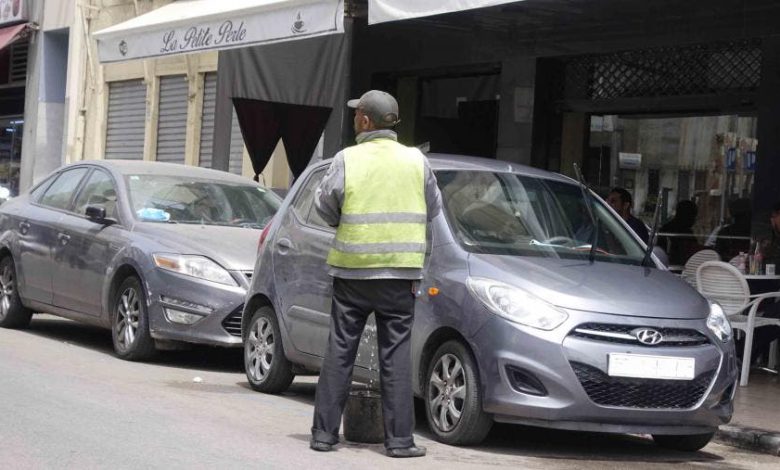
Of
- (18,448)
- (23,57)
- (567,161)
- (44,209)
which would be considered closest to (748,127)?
(567,161)

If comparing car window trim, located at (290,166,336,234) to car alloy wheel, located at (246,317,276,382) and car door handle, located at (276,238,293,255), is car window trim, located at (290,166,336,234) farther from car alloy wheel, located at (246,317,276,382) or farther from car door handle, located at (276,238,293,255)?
car alloy wheel, located at (246,317,276,382)

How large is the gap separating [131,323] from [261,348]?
1680mm

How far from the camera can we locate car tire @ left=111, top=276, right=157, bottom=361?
10.5 m

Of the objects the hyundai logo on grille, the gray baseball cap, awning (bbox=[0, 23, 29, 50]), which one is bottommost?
the hyundai logo on grille

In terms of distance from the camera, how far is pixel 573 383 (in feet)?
23.8

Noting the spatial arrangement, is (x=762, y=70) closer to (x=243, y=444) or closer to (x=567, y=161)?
(x=567, y=161)

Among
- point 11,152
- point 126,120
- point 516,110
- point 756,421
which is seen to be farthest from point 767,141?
point 11,152

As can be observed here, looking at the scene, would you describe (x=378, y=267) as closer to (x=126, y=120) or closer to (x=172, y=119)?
(x=172, y=119)

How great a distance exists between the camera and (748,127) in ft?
44.3

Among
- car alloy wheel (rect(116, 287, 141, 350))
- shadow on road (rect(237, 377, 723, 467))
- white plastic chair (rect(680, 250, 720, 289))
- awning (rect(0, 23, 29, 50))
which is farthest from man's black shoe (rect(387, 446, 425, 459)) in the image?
awning (rect(0, 23, 29, 50))

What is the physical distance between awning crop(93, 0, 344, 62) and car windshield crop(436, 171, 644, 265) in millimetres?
4733

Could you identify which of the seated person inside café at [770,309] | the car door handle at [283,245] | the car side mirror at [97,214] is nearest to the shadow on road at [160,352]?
A: the car side mirror at [97,214]

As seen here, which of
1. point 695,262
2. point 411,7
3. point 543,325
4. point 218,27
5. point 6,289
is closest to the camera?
point 543,325

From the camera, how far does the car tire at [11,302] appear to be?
1242 centimetres
